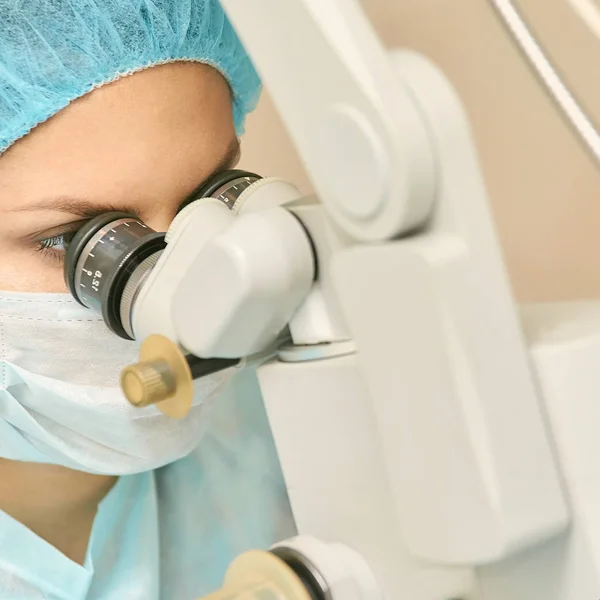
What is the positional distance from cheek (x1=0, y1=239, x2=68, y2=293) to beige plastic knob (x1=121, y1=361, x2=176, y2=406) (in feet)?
0.88

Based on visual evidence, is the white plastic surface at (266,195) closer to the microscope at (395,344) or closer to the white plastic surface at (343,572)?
the microscope at (395,344)

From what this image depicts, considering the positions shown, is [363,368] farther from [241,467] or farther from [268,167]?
[268,167]

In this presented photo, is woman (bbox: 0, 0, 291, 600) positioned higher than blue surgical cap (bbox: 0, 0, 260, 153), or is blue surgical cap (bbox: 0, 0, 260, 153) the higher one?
blue surgical cap (bbox: 0, 0, 260, 153)

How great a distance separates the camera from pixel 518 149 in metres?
0.91

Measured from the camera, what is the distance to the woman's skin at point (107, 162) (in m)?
0.66

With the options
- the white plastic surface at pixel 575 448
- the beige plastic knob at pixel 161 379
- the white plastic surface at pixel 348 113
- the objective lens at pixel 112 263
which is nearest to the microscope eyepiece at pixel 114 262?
the objective lens at pixel 112 263

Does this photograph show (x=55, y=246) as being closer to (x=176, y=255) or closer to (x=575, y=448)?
(x=176, y=255)

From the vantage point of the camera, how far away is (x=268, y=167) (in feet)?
4.10

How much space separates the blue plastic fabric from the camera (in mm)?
894

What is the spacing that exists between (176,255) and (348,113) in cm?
19

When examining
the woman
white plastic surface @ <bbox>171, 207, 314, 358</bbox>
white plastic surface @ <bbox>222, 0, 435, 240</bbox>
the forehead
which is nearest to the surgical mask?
the woman

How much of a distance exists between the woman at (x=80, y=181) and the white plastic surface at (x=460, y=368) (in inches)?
14.0

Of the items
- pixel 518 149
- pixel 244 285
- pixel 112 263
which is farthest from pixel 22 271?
pixel 518 149

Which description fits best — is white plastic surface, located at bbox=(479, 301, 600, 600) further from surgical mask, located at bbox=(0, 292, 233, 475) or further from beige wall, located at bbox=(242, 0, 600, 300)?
beige wall, located at bbox=(242, 0, 600, 300)
